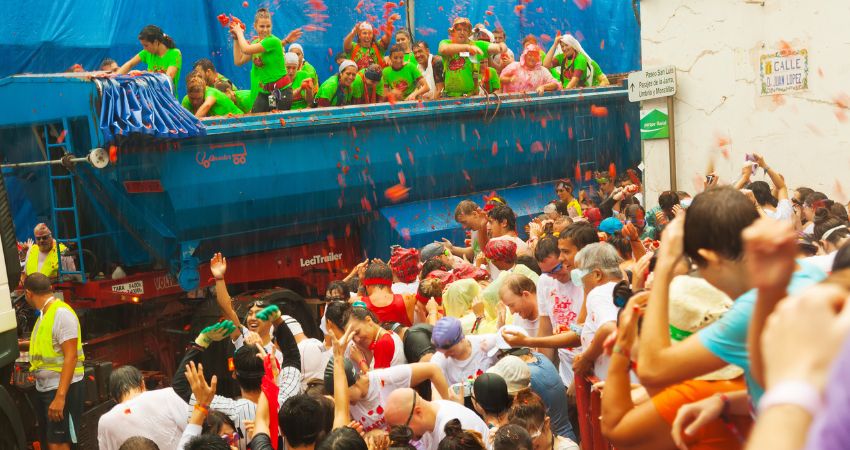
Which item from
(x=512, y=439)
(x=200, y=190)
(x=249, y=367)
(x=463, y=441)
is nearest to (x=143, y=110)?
(x=200, y=190)


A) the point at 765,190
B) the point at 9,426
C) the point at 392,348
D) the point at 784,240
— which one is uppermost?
the point at 784,240

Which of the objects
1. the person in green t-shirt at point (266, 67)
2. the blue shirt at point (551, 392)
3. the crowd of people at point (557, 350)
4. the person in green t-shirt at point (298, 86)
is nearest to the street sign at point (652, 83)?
the crowd of people at point (557, 350)

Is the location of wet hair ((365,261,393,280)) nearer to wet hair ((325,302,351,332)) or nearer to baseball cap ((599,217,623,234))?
wet hair ((325,302,351,332))

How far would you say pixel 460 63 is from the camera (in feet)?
35.8

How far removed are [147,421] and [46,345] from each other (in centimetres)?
211

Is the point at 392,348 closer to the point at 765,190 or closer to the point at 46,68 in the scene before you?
the point at 765,190

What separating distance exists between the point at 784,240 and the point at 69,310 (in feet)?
19.3

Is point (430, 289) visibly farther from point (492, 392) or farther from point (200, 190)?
point (200, 190)

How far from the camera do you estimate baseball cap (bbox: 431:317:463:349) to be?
5164 mm

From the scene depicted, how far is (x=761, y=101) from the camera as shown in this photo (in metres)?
10.0

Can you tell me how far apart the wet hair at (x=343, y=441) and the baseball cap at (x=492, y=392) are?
0.81 m

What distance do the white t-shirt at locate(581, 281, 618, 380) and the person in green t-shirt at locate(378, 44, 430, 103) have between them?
6.40 meters

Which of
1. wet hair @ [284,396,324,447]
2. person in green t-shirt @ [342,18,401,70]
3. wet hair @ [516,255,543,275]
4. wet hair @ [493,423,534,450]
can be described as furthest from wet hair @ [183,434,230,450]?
person in green t-shirt @ [342,18,401,70]

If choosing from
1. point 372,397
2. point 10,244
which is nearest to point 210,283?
point 10,244
